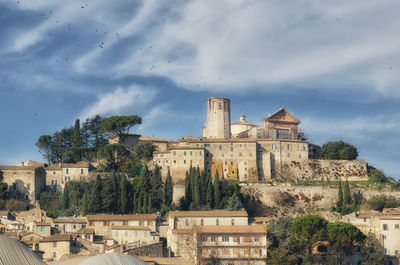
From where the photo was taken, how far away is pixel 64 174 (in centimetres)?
7669

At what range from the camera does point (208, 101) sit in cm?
8500

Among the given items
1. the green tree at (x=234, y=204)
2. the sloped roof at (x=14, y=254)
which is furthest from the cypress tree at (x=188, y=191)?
the sloped roof at (x=14, y=254)

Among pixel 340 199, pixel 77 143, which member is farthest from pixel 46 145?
pixel 340 199

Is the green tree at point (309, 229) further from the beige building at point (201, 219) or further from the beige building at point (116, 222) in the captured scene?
the beige building at point (116, 222)

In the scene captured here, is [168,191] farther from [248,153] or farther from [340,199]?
[340,199]

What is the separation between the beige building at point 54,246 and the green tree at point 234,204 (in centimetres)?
1855

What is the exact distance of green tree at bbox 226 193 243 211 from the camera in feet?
222

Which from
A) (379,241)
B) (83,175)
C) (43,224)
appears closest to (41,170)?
(83,175)

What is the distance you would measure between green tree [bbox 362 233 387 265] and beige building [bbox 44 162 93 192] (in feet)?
107

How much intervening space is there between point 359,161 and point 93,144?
3391 cm

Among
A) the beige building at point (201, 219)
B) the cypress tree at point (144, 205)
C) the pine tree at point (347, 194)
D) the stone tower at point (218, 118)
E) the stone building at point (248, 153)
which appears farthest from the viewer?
the stone tower at point (218, 118)

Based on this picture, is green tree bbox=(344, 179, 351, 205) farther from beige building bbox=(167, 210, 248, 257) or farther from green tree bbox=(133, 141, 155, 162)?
green tree bbox=(133, 141, 155, 162)

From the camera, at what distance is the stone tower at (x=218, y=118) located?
8394 centimetres

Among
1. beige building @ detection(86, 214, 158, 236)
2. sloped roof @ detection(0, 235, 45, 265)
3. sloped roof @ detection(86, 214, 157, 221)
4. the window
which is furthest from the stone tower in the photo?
sloped roof @ detection(0, 235, 45, 265)
